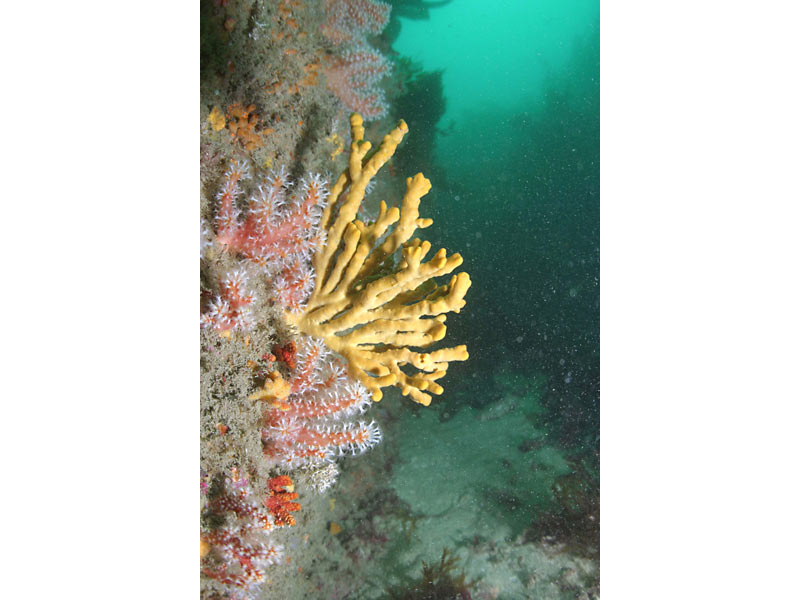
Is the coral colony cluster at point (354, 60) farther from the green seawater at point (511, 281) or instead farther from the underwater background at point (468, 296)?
the green seawater at point (511, 281)

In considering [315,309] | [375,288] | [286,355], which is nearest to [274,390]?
[286,355]

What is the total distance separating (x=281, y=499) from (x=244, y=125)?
1.38 meters

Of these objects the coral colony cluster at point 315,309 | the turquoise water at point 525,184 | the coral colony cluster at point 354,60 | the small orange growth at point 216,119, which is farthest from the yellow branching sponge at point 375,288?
the turquoise water at point 525,184

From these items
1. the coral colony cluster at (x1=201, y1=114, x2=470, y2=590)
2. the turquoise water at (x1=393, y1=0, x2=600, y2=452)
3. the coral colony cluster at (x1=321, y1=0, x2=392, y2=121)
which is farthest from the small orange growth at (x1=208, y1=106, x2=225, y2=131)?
the turquoise water at (x1=393, y1=0, x2=600, y2=452)

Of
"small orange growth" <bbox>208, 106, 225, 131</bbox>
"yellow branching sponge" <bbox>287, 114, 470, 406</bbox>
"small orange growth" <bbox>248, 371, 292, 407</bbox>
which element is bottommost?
"small orange growth" <bbox>248, 371, 292, 407</bbox>

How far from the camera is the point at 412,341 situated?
65.3 inches

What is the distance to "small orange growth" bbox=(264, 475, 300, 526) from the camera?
166 centimetres

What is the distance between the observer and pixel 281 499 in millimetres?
1684

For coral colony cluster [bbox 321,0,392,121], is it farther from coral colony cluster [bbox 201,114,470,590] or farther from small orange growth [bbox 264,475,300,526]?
small orange growth [bbox 264,475,300,526]

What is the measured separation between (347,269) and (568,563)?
8.29ft

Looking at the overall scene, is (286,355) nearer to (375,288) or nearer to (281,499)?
(375,288)

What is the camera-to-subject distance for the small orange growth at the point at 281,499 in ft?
5.44
